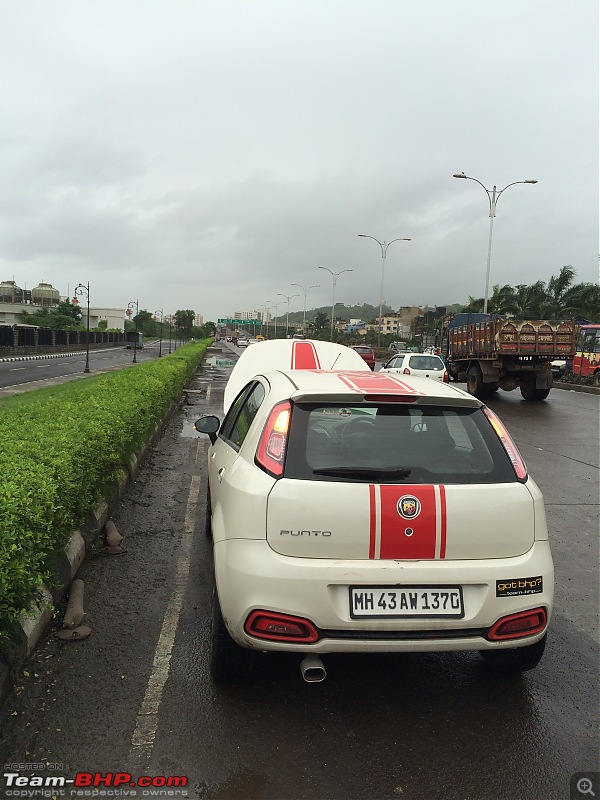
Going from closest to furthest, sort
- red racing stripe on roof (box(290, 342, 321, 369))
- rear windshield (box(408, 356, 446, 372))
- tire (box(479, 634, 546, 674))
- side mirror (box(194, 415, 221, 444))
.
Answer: tire (box(479, 634, 546, 674)) < side mirror (box(194, 415, 221, 444)) < red racing stripe on roof (box(290, 342, 321, 369)) < rear windshield (box(408, 356, 446, 372))

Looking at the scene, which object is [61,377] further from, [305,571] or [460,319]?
[305,571]

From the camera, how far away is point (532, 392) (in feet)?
65.5

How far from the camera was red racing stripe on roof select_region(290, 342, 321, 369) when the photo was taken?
8.71 metres

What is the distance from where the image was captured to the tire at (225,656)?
310cm

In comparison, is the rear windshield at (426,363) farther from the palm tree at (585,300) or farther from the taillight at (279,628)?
the palm tree at (585,300)

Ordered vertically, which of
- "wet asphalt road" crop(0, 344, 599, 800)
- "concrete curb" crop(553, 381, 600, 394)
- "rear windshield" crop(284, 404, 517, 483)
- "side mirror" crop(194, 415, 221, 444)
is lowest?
"wet asphalt road" crop(0, 344, 599, 800)

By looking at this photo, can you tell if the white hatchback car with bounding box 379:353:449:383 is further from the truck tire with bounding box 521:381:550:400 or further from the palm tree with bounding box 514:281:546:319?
the palm tree with bounding box 514:281:546:319

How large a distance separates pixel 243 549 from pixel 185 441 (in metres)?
8.49

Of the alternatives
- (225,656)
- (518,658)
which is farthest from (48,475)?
(518,658)

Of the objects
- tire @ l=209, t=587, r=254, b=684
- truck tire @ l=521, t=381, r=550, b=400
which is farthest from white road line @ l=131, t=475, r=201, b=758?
truck tire @ l=521, t=381, r=550, b=400

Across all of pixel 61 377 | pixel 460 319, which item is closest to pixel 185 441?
pixel 61 377

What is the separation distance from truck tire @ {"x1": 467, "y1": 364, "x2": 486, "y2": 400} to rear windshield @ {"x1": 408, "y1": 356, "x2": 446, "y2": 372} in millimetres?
2048

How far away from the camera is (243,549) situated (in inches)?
115

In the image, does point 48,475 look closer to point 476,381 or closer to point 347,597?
point 347,597
